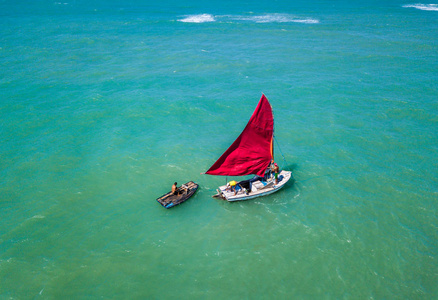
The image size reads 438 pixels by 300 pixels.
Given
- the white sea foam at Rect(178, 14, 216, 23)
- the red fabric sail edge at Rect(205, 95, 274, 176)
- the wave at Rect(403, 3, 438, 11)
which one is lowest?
the red fabric sail edge at Rect(205, 95, 274, 176)

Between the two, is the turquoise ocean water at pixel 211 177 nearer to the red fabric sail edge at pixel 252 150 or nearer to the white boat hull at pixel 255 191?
the white boat hull at pixel 255 191

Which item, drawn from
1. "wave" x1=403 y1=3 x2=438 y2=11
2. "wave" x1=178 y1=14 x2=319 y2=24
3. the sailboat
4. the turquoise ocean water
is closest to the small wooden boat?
the turquoise ocean water

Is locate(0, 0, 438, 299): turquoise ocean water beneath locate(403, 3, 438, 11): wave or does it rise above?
beneath

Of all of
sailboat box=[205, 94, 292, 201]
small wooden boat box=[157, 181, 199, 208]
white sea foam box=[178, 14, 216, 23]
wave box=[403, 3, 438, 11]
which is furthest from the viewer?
wave box=[403, 3, 438, 11]

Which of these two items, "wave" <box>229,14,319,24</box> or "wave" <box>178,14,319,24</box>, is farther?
"wave" <box>178,14,319,24</box>

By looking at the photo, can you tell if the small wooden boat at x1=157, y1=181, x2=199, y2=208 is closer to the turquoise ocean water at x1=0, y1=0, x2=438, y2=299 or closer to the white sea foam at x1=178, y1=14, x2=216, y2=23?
the turquoise ocean water at x1=0, y1=0, x2=438, y2=299

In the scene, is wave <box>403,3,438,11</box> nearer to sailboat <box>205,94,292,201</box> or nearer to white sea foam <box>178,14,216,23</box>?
white sea foam <box>178,14,216,23</box>

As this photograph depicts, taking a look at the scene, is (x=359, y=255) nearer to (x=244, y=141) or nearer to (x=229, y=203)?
(x=229, y=203)

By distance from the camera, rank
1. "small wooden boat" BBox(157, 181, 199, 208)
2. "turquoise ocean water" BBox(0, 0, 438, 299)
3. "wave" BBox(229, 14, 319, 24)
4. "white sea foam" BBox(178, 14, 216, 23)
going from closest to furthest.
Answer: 1. "turquoise ocean water" BBox(0, 0, 438, 299)
2. "small wooden boat" BBox(157, 181, 199, 208)
3. "wave" BBox(229, 14, 319, 24)
4. "white sea foam" BBox(178, 14, 216, 23)
